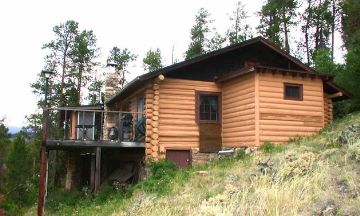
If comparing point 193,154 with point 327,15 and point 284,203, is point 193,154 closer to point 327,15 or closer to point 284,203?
point 284,203

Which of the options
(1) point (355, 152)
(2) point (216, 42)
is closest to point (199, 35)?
(2) point (216, 42)

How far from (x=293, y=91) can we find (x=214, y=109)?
3.49 metres

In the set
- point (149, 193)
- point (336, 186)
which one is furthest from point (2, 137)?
point (336, 186)

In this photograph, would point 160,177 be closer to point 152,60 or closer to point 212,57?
point 212,57

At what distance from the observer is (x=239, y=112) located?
17.2 m

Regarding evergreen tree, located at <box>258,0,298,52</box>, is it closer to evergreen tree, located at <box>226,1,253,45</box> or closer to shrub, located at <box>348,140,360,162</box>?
evergreen tree, located at <box>226,1,253,45</box>

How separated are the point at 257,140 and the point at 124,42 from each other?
3078 cm

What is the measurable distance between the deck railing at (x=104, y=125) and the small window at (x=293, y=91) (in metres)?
6.09

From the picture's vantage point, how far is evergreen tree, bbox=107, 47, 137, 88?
41688 millimetres

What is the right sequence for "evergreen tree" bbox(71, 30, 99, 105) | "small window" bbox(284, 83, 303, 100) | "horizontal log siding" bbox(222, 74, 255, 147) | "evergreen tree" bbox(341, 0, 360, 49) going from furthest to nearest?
"evergreen tree" bbox(71, 30, 99, 105)
"evergreen tree" bbox(341, 0, 360, 49)
"small window" bbox(284, 83, 303, 100)
"horizontal log siding" bbox(222, 74, 255, 147)

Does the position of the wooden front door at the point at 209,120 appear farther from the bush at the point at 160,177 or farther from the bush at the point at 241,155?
the bush at the point at 160,177

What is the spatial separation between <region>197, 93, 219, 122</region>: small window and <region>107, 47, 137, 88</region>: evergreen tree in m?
24.0

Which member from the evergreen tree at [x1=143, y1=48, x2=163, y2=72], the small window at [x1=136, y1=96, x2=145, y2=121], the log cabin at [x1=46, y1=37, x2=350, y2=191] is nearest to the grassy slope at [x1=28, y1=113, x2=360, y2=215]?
the log cabin at [x1=46, y1=37, x2=350, y2=191]

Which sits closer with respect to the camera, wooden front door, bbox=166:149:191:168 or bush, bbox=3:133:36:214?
wooden front door, bbox=166:149:191:168
